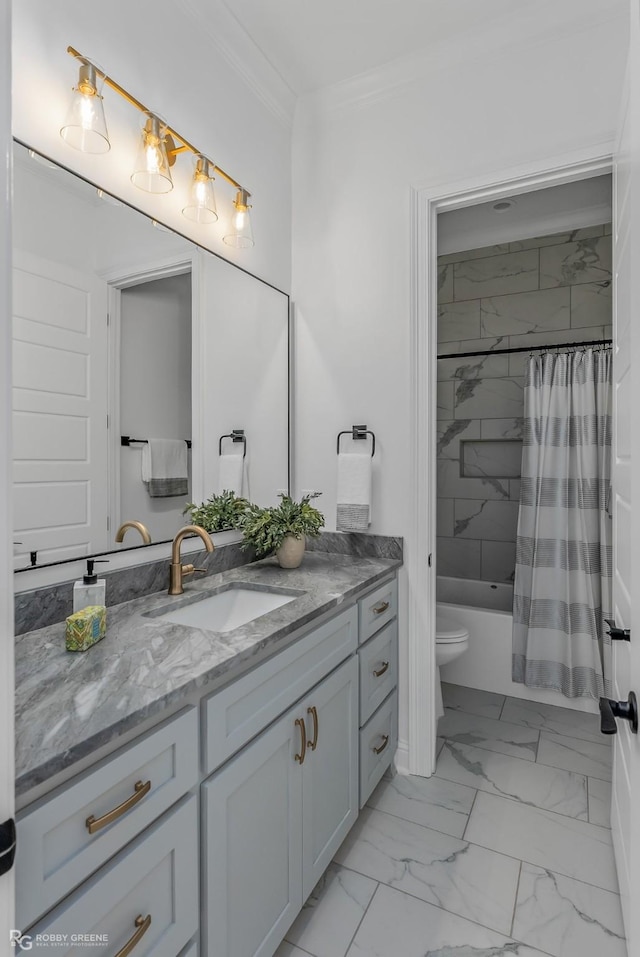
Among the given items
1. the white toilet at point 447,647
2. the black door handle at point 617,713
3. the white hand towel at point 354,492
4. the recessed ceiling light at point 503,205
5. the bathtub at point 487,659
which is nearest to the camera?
the black door handle at point 617,713

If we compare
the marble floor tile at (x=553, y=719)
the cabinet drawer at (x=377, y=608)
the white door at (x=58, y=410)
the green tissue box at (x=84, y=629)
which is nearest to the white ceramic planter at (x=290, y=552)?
the cabinet drawer at (x=377, y=608)

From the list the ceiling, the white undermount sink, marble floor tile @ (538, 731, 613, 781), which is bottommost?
marble floor tile @ (538, 731, 613, 781)

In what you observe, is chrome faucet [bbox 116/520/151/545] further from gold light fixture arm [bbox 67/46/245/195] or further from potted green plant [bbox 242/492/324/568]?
gold light fixture arm [bbox 67/46/245/195]

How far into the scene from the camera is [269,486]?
7.23ft

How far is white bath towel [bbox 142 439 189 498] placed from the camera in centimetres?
161

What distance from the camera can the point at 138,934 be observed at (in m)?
0.85

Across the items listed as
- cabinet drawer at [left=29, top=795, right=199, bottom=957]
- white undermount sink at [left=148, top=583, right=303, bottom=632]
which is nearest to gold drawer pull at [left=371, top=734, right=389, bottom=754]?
white undermount sink at [left=148, top=583, right=303, bottom=632]

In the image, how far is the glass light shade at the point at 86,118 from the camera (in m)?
1.28

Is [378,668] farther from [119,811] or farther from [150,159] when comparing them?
[150,159]

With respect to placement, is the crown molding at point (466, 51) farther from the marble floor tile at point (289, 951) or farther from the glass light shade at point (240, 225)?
the marble floor tile at point (289, 951)

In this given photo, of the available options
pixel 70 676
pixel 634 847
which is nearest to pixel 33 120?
pixel 70 676

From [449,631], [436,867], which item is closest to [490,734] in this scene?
[449,631]

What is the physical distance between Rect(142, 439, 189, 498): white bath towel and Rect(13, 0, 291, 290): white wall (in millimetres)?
719

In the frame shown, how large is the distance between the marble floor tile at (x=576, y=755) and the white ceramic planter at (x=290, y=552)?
4.49ft
